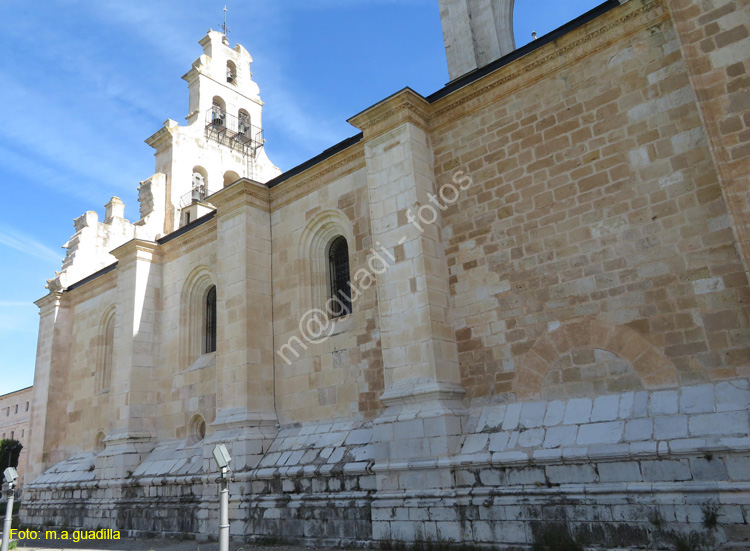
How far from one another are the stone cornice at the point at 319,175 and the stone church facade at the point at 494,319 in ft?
0.15

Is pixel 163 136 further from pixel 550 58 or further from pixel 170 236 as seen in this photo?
pixel 550 58

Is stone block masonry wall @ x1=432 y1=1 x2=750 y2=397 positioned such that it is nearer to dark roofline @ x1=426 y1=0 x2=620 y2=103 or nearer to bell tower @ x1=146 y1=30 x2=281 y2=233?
dark roofline @ x1=426 y1=0 x2=620 y2=103

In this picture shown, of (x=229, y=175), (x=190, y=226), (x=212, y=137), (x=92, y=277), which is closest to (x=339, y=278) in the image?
(x=190, y=226)

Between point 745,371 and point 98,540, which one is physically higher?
point 745,371

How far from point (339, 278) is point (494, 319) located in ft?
13.1

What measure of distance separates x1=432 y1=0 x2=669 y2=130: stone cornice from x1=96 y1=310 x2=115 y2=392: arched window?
12.3 metres

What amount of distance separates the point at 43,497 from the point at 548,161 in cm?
1617

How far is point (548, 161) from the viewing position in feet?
26.9

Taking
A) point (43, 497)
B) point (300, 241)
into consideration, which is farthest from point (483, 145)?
point (43, 497)

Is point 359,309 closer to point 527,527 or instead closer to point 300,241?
point 300,241

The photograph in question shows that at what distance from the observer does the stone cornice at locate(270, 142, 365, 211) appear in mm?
10977

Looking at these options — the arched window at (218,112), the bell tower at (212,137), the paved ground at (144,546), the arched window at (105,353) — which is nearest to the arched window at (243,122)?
the bell tower at (212,137)

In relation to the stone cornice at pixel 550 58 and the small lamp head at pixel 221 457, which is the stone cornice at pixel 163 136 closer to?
the stone cornice at pixel 550 58

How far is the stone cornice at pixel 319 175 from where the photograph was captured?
11.0 m
